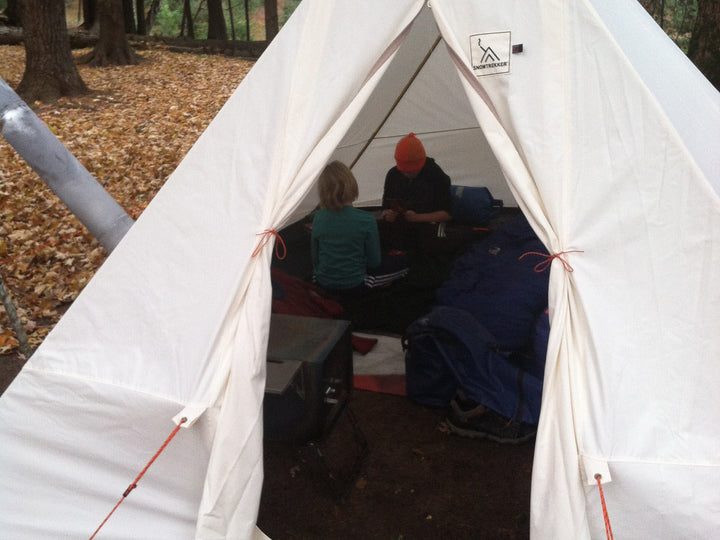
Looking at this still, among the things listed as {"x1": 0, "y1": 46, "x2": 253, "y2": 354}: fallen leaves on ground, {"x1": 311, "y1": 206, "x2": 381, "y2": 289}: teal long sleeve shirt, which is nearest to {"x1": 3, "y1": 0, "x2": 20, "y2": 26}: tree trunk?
{"x1": 0, "y1": 46, "x2": 253, "y2": 354}: fallen leaves on ground

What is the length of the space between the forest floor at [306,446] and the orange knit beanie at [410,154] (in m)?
1.85

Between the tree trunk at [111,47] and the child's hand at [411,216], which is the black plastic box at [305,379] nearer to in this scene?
the child's hand at [411,216]

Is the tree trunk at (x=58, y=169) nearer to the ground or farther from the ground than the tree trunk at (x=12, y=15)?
nearer to the ground

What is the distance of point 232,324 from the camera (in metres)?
2.33

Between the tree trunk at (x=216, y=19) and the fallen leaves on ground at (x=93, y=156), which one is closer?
the fallen leaves on ground at (x=93, y=156)

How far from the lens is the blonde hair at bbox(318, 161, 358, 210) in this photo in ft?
11.6

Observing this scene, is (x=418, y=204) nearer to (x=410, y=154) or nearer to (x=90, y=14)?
(x=410, y=154)

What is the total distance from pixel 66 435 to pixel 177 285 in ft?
2.46

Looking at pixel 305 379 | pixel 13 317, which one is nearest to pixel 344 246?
pixel 305 379

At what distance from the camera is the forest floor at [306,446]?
268cm

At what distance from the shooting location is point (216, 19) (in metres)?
15.9

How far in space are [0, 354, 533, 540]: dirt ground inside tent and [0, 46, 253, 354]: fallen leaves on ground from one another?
2208 millimetres

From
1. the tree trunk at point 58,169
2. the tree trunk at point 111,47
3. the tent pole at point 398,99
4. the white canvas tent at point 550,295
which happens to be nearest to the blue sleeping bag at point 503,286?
the white canvas tent at point 550,295

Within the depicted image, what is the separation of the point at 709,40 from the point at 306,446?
6484mm
